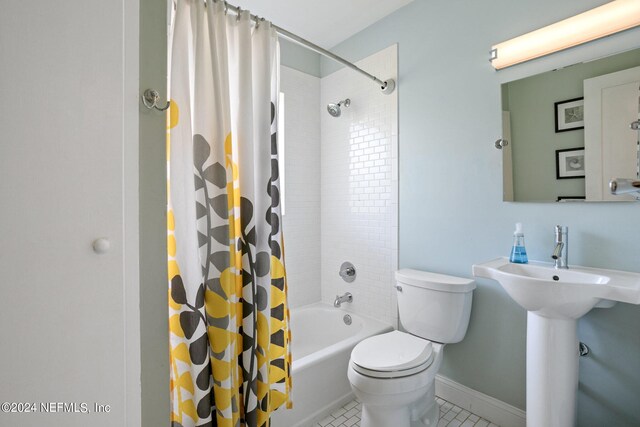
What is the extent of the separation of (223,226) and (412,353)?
110cm

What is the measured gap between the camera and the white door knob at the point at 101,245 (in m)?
0.61

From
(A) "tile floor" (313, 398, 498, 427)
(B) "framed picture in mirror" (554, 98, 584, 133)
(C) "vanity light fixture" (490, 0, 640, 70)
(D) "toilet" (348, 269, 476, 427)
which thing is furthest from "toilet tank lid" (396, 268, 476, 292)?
(C) "vanity light fixture" (490, 0, 640, 70)

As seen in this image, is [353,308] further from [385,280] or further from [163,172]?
[163,172]

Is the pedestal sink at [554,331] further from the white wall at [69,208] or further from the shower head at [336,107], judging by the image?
the shower head at [336,107]

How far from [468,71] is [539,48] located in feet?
1.19

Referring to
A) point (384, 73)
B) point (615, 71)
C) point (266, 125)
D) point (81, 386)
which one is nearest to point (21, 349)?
point (81, 386)

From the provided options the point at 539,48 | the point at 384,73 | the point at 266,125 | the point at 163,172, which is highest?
the point at 384,73

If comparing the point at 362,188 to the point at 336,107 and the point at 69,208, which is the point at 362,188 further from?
the point at 69,208

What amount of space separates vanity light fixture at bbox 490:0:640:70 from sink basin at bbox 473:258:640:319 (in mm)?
1065

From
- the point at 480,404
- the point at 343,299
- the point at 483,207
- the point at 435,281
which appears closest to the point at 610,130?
the point at 483,207

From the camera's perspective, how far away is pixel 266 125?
1.39m

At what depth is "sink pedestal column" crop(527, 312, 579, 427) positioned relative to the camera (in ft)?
4.32

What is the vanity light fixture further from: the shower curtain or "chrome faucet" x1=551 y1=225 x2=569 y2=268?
the shower curtain

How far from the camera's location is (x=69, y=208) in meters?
0.58
